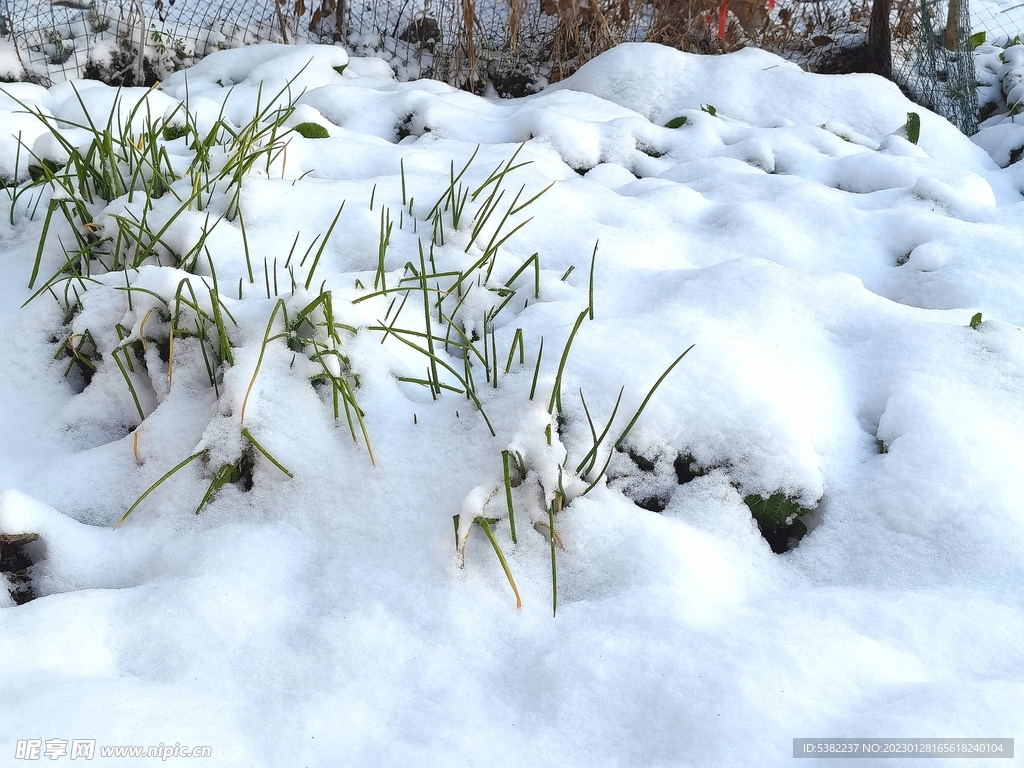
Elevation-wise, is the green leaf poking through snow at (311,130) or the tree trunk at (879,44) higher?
the tree trunk at (879,44)

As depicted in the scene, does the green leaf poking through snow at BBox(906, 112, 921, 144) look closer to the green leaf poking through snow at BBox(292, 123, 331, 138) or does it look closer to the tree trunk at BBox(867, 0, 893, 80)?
the tree trunk at BBox(867, 0, 893, 80)

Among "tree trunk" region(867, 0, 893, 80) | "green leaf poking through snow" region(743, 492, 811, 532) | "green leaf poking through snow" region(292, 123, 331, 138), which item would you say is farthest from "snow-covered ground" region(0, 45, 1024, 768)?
"tree trunk" region(867, 0, 893, 80)

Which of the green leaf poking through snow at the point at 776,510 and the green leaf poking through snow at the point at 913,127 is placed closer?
the green leaf poking through snow at the point at 776,510

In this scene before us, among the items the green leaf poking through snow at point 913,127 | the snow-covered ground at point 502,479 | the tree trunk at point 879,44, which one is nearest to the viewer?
the snow-covered ground at point 502,479

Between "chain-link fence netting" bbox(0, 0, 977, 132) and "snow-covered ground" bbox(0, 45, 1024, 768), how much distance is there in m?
1.47

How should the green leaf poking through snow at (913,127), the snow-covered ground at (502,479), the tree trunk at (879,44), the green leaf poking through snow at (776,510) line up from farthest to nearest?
the tree trunk at (879,44) → the green leaf poking through snow at (913,127) → the green leaf poking through snow at (776,510) → the snow-covered ground at (502,479)

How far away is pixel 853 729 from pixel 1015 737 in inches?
6.1

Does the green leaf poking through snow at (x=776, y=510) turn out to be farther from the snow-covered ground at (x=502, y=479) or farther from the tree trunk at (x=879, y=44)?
the tree trunk at (x=879, y=44)

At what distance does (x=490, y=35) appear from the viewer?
11.6 ft

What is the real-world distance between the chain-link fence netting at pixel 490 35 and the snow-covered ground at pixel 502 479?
147 cm

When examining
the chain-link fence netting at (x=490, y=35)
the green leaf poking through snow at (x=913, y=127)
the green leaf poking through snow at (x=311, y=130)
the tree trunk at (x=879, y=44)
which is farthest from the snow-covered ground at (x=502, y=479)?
the tree trunk at (x=879, y=44)

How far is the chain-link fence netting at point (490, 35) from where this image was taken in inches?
122

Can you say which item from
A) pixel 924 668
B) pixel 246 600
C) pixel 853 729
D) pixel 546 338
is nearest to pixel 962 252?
pixel 546 338

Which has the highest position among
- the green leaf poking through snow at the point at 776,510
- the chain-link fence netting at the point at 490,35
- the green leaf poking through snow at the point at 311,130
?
the chain-link fence netting at the point at 490,35
